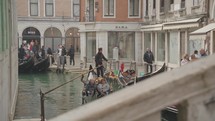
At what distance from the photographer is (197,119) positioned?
1.25 m

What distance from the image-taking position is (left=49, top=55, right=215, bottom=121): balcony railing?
1213mm

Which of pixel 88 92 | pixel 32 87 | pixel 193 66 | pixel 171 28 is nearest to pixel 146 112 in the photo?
pixel 193 66

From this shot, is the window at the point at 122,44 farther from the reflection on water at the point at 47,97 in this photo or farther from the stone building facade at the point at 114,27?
the reflection on water at the point at 47,97

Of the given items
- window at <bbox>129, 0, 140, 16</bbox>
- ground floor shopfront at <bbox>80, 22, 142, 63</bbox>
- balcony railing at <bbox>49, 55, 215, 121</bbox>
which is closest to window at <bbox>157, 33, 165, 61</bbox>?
ground floor shopfront at <bbox>80, 22, 142, 63</bbox>

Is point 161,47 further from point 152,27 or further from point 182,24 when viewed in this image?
point 182,24

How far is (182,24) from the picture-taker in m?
15.1

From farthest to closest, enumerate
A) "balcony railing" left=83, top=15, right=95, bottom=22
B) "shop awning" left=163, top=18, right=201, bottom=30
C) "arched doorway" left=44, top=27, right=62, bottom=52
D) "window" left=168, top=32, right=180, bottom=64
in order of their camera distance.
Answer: "arched doorway" left=44, top=27, right=62, bottom=52 → "balcony railing" left=83, top=15, right=95, bottom=22 → "window" left=168, top=32, right=180, bottom=64 → "shop awning" left=163, top=18, right=201, bottom=30

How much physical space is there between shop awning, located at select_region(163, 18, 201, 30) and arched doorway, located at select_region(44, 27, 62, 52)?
1443 cm

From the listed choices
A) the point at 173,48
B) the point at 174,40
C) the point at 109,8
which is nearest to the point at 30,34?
the point at 109,8

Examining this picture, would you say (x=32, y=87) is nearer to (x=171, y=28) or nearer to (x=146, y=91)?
(x=171, y=28)

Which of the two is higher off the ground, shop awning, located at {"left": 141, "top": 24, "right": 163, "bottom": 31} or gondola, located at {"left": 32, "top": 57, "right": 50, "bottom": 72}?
shop awning, located at {"left": 141, "top": 24, "right": 163, "bottom": 31}

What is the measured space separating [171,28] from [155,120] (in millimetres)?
15348

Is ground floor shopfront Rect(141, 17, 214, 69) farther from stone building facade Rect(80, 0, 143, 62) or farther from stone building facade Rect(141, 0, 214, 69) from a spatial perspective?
stone building facade Rect(80, 0, 143, 62)

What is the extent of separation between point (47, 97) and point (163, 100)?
9957 mm
